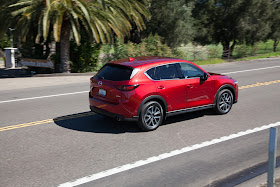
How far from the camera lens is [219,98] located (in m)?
9.39

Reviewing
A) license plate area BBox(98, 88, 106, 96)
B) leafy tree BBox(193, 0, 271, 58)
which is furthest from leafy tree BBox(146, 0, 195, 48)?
license plate area BBox(98, 88, 106, 96)

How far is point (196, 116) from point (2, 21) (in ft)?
50.5

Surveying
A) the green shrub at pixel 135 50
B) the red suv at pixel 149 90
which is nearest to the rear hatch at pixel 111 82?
the red suv at pixel 149 90

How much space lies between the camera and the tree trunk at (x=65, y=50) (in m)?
20.3

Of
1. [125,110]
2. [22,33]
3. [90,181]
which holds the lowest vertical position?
[90,181]

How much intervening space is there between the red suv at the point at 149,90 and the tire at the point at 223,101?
33 centimetres

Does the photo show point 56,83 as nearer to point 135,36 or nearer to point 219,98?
point 219,98

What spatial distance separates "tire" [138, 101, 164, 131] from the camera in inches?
307

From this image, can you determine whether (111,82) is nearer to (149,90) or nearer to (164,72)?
(149,90)

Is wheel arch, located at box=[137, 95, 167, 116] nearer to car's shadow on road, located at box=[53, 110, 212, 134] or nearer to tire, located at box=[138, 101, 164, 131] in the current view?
tire, located at box=[138, 101, 164, 131]

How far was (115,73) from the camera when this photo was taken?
797 centimetres

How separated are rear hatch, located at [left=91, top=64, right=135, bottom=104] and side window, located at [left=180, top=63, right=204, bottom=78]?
1586 millimetres

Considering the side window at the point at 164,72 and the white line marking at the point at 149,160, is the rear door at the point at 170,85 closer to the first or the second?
the side window at the point at 164,72

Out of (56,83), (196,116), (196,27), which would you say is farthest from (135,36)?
(196,116)
